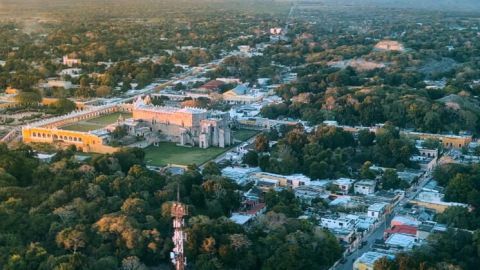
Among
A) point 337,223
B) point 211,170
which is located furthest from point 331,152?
point 337,223

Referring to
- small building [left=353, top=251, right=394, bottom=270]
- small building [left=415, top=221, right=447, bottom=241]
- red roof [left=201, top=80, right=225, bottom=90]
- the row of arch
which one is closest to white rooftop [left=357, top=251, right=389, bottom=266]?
small building [left=353, top=251, right=394, bottom=270]

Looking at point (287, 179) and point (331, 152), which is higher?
point (331, 152)

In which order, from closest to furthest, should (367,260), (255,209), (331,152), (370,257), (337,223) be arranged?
(367,260), (370,257), (337,223), (255,209), (331,152)

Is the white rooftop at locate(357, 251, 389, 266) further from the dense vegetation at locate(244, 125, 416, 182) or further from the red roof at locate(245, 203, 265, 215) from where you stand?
the dense vegetation at locate(244, 125, 416, 182)

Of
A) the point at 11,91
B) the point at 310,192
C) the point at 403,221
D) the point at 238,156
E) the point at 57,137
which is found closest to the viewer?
the point at 403,221

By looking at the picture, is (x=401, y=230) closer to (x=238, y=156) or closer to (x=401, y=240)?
(x=401, y=240)

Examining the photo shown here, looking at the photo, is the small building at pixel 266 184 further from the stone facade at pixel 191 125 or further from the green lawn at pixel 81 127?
the green lawn at pixel 81 127

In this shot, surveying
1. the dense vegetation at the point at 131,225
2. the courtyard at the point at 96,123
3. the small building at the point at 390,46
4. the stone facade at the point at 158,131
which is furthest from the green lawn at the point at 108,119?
the small building at the point at 390,46
